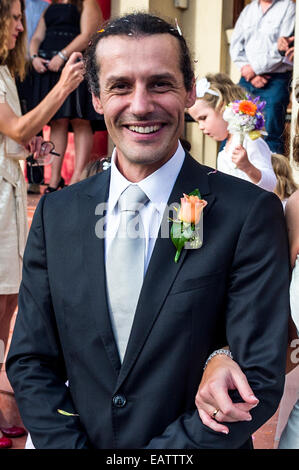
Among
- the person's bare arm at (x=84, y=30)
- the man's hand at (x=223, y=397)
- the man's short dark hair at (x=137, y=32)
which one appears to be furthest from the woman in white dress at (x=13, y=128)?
the person's bare arm at (x=84, y=30)

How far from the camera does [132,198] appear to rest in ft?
6.43

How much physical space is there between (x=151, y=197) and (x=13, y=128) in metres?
1.91

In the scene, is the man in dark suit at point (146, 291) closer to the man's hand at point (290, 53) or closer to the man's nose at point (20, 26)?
the man's nose at point (20, 26)

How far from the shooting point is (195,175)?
198 centimetres

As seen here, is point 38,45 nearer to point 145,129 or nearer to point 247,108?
point 247,108

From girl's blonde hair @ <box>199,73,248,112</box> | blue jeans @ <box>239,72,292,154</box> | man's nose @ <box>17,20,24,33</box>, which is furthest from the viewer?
blue jeans @ <box>239,72,292,154</box>

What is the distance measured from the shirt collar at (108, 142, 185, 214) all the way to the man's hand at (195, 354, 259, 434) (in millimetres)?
491

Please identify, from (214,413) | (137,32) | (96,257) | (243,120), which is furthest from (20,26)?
(214,413)

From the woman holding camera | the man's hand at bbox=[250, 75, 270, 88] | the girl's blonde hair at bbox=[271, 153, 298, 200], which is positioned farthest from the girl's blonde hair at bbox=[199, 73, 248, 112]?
the woman holding camera

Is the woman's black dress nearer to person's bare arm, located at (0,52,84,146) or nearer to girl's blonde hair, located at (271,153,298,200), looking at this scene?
girl's blonde hair, located at (271,153,298,200)

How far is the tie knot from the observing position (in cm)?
195

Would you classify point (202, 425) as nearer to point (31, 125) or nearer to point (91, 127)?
point (31, 125)
